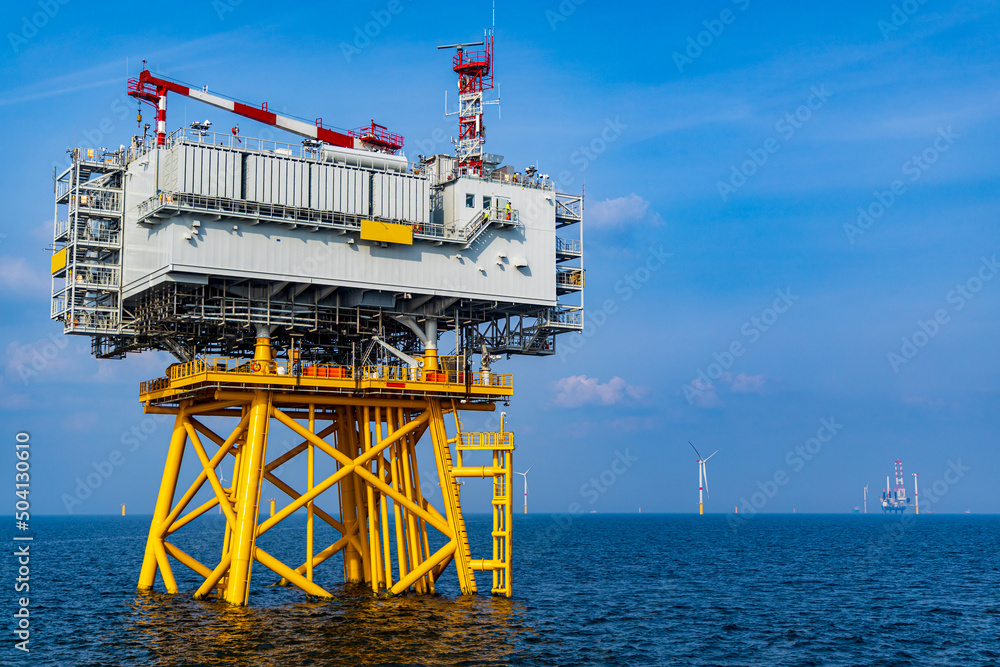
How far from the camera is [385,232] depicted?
158 ft

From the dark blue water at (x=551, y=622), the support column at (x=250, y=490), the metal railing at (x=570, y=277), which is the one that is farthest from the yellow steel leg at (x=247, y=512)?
the metal railing at (x=570, y=277)

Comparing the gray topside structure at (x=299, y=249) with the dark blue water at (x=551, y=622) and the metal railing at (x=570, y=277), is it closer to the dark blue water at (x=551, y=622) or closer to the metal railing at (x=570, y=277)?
the metal railing at (x=570, y=277)

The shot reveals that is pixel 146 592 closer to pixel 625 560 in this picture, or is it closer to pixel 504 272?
pixel 504 272

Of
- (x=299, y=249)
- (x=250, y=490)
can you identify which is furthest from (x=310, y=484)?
(x=299, y=249)

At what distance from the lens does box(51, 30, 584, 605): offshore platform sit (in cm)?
4597

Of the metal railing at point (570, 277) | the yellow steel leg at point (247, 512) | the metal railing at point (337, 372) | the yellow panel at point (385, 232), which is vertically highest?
the yellow panel at point (385, 232)

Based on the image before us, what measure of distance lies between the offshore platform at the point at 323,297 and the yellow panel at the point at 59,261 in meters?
0.15

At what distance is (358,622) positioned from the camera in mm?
45219

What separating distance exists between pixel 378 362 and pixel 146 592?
57.9 ft

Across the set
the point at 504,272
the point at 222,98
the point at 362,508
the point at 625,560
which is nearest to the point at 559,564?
the point at 625,560

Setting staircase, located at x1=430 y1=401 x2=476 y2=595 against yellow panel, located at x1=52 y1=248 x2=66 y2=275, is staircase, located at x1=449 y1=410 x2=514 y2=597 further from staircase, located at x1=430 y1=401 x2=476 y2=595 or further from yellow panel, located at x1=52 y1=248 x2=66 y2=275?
yellow panel, located at x1=52 y1=248 x2=66 y2=275

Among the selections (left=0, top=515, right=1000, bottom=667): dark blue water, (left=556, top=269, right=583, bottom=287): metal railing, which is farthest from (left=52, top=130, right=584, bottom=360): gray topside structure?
(left=0, top=515, right=1000, bottom=667): dark blue water

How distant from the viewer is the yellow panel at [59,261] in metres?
48.8

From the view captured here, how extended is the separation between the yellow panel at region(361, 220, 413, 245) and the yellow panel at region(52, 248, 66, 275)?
46.4 feet
